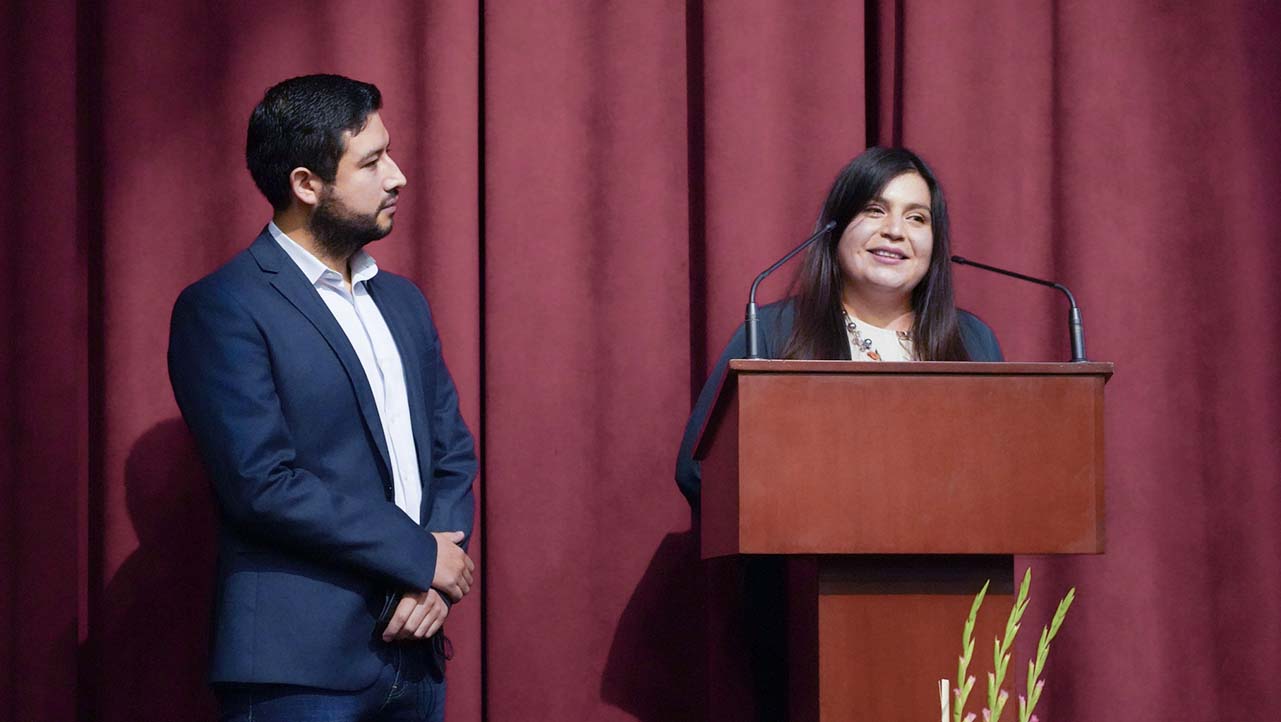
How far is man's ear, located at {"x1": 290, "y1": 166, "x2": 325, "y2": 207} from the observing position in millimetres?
1903

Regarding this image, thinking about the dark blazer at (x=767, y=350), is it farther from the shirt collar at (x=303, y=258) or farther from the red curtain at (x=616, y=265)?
the shirt collar at (x=303, y=258)

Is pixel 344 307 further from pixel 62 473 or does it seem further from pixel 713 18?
pixel 713 18

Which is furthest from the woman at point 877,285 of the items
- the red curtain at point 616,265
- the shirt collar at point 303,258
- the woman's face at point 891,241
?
the shirt collar at point 303,258

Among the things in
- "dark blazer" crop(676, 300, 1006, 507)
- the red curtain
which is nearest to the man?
"dark blazer" crop(676, 300, 1006, 507)

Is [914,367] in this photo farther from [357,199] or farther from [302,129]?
[302,129]

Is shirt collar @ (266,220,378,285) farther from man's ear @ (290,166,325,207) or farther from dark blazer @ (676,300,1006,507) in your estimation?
dark blazer @ (676,300,1006,507)

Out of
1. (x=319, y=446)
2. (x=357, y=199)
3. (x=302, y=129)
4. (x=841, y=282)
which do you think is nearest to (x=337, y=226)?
(x=357, y=199)

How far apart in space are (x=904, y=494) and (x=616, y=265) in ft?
4.14

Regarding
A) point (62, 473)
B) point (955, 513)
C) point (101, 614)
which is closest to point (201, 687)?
point (101, 614)

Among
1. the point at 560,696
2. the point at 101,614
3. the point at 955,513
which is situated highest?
the point at 955,513

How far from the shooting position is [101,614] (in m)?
2.55

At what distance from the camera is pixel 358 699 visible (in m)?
1.74

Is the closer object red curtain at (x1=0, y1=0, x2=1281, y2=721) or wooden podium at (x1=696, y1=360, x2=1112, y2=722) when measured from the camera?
wooden podium at (x1=696, y1=360, x2=1112, y2=722)

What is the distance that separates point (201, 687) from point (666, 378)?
3.67 feet
